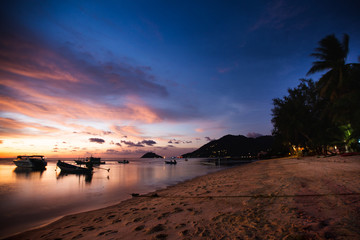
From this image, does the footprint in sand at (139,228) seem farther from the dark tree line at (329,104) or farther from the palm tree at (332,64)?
the palm tree at (332,64)

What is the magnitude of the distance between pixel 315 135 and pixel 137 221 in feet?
123

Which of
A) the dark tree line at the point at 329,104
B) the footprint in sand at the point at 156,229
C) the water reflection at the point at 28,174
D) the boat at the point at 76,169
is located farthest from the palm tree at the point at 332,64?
the water reflection at the point at 28,174

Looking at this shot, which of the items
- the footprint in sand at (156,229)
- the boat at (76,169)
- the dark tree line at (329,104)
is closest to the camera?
the footprint in sand at (156,229)

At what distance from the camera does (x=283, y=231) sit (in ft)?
11.2

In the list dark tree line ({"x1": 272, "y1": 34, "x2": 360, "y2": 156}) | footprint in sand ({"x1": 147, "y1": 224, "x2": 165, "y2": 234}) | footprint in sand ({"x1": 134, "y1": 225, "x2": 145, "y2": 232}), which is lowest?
footprint in sand ({"x1": 134, "y1": 225, "x2": 145, "y2": 232})

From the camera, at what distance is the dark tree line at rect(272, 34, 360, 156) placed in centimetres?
2127

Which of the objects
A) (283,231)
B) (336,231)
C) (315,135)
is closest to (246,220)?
(283,231)

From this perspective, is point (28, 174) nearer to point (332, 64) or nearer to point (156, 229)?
point (156, 229)

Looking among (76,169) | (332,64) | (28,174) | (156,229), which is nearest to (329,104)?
(332,64)

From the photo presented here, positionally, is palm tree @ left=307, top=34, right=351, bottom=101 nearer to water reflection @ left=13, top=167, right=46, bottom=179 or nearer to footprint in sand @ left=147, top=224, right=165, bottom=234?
footprint in sand @ left=147, top=224, right=165, bottom=234

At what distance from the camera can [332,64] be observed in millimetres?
23766

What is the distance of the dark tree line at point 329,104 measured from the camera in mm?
21270

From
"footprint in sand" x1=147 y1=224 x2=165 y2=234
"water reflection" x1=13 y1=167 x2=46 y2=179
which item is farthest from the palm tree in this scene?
"water reflection" x1=13 y1=167 x2=46 y2=179

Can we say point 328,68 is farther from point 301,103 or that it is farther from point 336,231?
point 336,231
